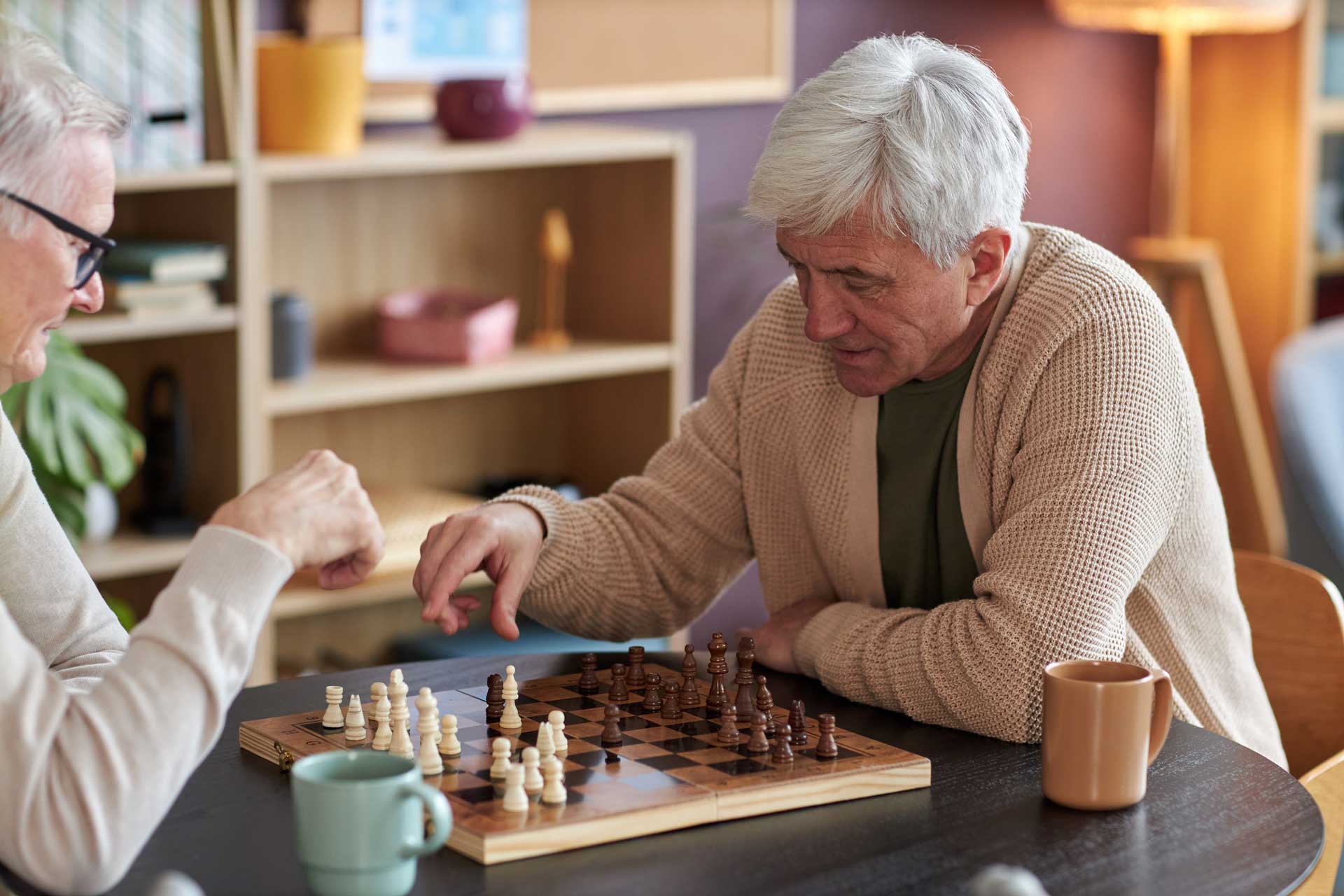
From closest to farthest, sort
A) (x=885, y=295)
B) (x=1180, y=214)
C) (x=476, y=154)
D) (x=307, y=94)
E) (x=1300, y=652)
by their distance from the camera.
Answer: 1. (x=885, y=295)
2. (x=1300, y=652)
3. (x=307, y=94)
4. (x=476, y=154)
5. (x=1180, y=214)

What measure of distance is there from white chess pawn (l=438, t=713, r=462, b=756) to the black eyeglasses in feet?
1.51

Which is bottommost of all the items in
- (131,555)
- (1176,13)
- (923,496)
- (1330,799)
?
(131,555)

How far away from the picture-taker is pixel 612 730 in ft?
4.76

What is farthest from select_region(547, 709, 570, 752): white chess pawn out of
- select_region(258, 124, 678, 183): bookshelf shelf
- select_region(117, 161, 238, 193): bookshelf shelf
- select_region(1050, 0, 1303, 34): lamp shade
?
select_region(1050, 0, 1303, 34): lamp shade

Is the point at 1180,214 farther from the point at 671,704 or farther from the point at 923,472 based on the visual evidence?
the point at 671,704

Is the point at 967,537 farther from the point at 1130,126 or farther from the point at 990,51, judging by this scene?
the point at 1130,126

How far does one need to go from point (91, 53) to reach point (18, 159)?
1.57m

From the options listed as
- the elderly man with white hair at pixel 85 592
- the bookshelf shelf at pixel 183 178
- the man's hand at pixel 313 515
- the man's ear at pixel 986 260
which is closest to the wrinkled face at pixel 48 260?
the elderly man with white hair at pixel 85 592

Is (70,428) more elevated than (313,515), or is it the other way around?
(313,515)

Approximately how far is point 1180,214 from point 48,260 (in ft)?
12.7

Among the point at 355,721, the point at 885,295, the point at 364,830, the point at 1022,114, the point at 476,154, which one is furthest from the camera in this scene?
the point at 1022,114

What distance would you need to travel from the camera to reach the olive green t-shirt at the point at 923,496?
1.85 metres

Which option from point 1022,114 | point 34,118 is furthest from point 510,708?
point 1022,114

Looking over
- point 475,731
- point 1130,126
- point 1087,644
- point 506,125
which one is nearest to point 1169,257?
point 1130,126
